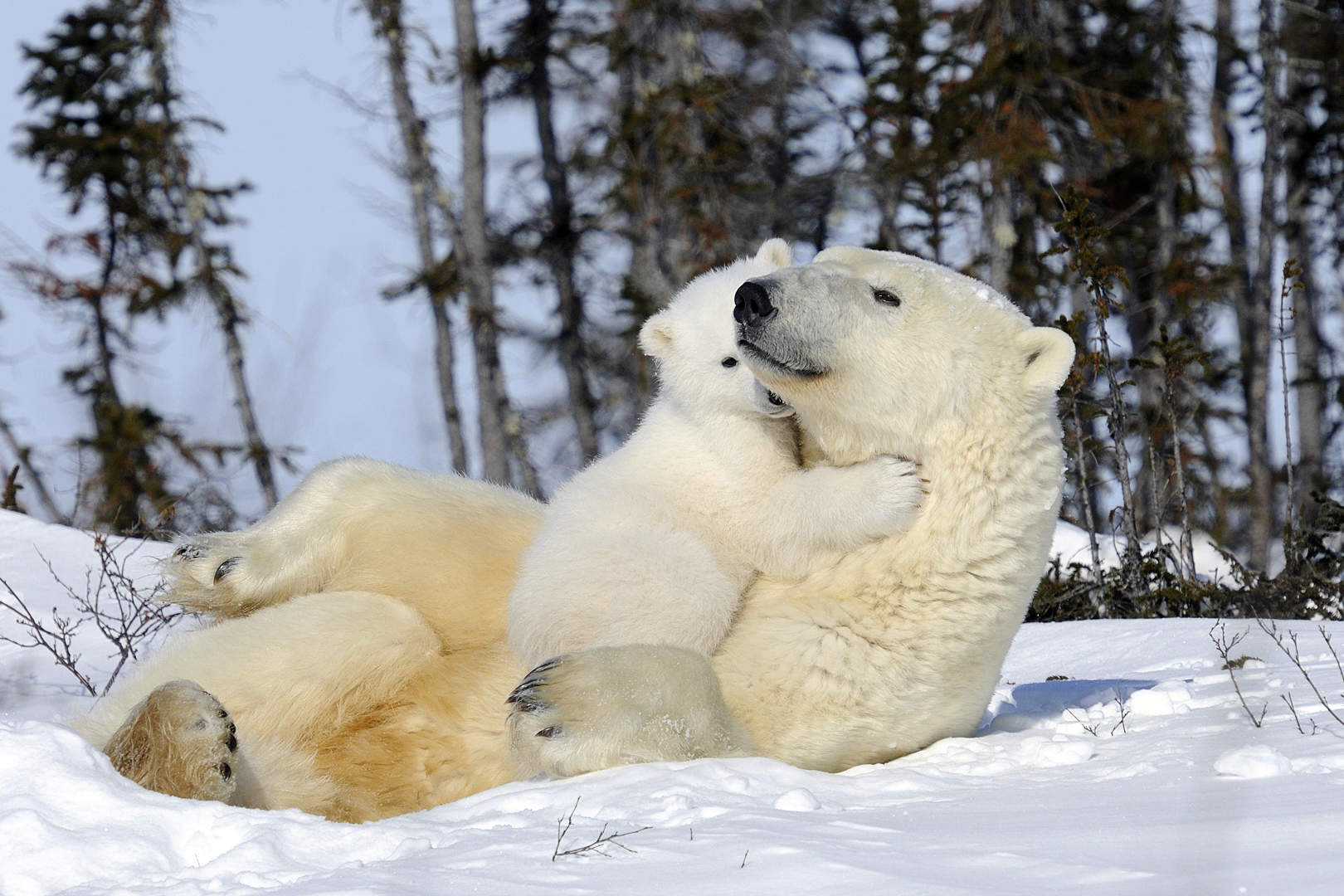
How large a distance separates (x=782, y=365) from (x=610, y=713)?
2.84ft

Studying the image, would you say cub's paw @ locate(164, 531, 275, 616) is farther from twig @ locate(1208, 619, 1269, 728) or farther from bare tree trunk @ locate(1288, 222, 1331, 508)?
bare tree trunk @ locate(1288, 222, 1331, 508)

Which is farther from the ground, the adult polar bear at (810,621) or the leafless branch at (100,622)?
the adult polar bear at (810,621)

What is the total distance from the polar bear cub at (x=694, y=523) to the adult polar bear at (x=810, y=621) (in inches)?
3.2

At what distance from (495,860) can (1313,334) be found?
15.8 m

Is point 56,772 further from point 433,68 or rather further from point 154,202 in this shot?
point 154,202

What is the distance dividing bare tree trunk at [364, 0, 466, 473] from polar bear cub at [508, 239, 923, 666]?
1059cm

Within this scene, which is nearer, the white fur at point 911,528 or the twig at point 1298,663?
the twig at point 1298,663

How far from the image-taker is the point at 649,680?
228cm

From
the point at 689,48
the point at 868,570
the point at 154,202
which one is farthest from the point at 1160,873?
the point at 154,202

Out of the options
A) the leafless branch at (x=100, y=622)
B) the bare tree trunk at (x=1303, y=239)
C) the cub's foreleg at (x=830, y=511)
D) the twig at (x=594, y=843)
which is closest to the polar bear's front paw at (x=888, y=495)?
the cub's foreleg at (x=830, y=511)

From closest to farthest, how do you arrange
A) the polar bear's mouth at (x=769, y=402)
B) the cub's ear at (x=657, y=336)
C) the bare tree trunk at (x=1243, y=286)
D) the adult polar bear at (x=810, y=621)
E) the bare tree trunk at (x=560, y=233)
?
the adult polar bear at (x=810, y=621) → the polar bear's mouth at (x=769, y=402) → the cub's ear at (x=657, y=336) → the bare tree trunk at (x=1243, y=286) → the bare tree trunk at (x=560, y=233)

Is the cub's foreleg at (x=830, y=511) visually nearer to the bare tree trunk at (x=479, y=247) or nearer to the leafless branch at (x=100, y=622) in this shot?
the leafless branch at (x=100, y=622)

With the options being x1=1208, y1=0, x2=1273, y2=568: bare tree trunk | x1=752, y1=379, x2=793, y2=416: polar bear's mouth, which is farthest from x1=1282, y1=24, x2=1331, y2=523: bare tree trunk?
x1=752, y1=379, x2=793, y2=416: polar bear's mouth

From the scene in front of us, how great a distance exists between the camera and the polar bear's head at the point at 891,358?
103 inches
